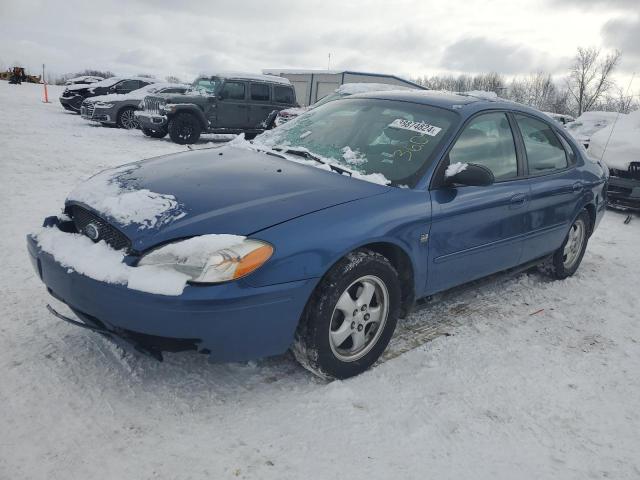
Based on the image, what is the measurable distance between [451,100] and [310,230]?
1.86 meters

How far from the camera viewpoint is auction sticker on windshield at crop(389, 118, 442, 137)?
329cm

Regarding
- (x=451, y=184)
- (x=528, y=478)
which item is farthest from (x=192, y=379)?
(x=451, y=184)

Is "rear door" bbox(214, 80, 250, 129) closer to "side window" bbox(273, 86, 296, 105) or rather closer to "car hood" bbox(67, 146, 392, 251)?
"side window" bbox(273, 86, 296, 105)

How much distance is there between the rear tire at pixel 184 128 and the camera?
12.1m

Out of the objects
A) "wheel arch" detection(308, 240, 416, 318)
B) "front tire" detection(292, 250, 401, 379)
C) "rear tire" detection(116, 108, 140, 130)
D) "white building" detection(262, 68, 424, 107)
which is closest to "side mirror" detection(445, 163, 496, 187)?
"wheel arch" detection(308, 240, 416, 318)

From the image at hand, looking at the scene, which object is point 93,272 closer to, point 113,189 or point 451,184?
point 113,189

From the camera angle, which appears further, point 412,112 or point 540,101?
point 540,101

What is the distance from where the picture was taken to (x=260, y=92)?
13.2 meters

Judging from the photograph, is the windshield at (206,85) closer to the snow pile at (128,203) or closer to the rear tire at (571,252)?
the rear tire at (571,252)

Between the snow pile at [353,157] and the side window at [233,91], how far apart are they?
403 inches

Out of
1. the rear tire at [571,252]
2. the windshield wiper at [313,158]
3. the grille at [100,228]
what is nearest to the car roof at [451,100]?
the windshield wiper at [313,158]

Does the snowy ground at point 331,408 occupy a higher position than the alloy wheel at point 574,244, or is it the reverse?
the alloy wheel at point 574,244

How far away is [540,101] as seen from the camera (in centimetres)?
6731

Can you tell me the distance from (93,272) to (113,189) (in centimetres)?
64
